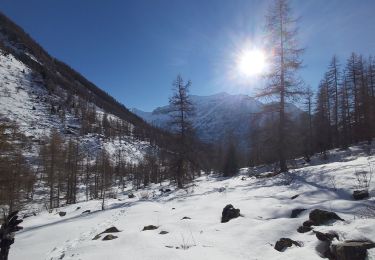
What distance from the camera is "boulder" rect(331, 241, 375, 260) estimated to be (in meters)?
4.34

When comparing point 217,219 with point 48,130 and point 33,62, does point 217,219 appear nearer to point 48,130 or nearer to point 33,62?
point 48,130

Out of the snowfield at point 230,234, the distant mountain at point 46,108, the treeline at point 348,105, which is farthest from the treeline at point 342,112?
the distant mountain at point 46,108

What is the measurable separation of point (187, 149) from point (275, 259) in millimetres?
23222

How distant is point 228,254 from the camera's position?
5926 mm

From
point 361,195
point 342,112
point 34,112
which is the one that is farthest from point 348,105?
point 34,112

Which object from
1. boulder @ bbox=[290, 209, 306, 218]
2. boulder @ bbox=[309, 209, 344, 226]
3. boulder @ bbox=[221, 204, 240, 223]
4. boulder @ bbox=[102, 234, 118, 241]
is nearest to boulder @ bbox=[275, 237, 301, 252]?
boulder @ bbox=[309, 209, 344, 226]

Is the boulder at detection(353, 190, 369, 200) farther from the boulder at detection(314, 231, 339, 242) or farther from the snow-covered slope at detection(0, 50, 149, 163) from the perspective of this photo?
A: the snow-covered slope at detection(0, 50, 149, 163)

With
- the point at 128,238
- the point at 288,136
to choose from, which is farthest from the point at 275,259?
the point at 288,136

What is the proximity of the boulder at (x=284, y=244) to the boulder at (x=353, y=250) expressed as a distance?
46.6 inches

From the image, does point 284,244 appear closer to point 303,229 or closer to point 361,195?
point 303,229

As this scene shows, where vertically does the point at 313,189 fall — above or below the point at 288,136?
below

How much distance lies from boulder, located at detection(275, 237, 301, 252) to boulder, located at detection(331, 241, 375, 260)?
118 cm

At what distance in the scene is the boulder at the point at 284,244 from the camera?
572 centimetres

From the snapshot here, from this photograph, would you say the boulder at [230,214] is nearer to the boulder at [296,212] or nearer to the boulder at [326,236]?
the boulder at [296,212]
